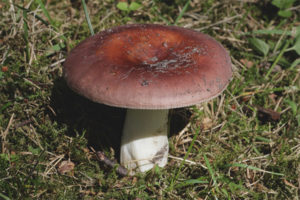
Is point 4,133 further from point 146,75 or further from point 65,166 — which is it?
point 146,75

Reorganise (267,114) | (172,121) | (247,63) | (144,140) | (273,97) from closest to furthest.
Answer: (144,140), (172,121), (267,114), (273,97), (247,63)

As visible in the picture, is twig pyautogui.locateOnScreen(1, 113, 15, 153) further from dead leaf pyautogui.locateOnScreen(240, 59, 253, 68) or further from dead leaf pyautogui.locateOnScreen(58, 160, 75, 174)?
dead leaf pyautogui.locateOnScreen(240, 59, 253, 68)

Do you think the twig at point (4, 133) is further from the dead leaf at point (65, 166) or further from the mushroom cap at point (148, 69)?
the mushroom cap at point (148, 69)

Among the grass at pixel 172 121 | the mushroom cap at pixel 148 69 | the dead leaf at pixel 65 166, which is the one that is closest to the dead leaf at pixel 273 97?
the grass at pixel 172 121

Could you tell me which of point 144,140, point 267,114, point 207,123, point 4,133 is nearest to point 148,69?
point 144,140

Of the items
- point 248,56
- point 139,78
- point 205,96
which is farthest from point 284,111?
point 139,78

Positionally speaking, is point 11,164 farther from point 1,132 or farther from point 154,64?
point 154,64
